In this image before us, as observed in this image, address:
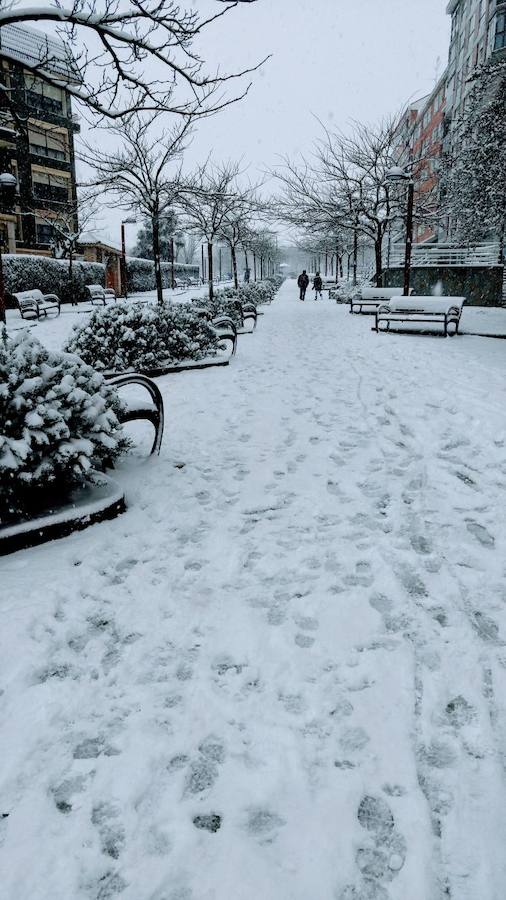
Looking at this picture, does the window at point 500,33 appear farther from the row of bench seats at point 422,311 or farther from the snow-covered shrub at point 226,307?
the snow-covered shrub at point 226,307

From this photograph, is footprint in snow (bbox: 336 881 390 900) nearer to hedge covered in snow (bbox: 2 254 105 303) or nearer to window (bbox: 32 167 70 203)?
hedge covered in snow (bbox: 2 254 105 303)

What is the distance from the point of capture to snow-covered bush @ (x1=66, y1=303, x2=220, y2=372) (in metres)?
8.36

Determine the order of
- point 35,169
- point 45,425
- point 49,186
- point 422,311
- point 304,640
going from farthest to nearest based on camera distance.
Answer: point 49,186 → point 35,169 → point 422,311 → point 45,425 → point 304,640

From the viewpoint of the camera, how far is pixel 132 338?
28.0 feet

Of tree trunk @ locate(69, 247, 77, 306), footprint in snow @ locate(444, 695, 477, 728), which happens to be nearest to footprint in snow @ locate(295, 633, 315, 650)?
footprint in snow @ locate(444, 695, 477, 728)

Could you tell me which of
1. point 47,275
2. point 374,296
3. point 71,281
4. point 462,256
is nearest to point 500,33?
point 462,256

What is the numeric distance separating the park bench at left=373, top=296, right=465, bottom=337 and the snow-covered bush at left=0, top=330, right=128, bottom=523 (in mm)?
11755

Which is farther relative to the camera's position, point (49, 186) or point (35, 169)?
point (49, 186)

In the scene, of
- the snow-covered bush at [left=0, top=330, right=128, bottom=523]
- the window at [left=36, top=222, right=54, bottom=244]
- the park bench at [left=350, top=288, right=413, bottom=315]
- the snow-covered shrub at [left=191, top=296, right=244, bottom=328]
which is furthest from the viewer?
the window at [left=36, top=222, right=54, bottom=244]

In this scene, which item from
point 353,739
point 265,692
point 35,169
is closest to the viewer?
point 353,739

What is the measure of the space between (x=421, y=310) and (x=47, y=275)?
17.6 meters

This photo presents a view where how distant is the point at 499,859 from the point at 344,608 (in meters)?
1.24

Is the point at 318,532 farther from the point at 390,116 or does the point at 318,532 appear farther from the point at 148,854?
the point at 390,116

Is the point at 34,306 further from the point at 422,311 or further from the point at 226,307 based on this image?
the point at 422,311
